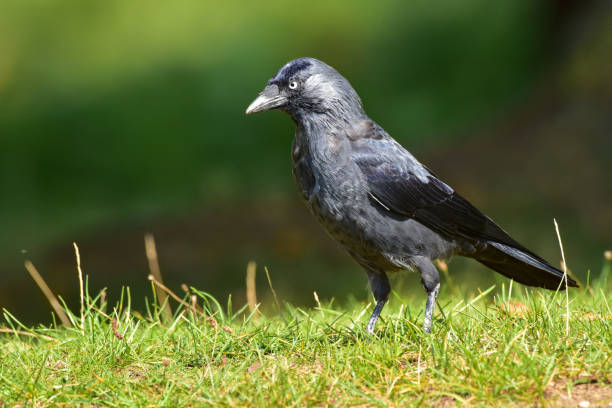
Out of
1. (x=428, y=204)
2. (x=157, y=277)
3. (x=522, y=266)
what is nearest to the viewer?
(x=428, y=204)

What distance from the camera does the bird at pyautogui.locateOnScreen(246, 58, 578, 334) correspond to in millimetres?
4301

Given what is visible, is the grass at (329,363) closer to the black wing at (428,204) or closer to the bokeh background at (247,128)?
the black wing at (428,204)

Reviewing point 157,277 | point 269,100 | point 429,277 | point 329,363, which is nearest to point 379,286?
point 429,277

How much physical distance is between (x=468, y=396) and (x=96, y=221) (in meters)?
7.26

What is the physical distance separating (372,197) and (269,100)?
851 mm

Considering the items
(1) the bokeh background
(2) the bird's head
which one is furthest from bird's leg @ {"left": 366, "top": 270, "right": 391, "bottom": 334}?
(1) the bokeh background

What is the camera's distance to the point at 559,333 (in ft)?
12.1

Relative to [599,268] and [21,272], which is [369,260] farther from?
[21,272]

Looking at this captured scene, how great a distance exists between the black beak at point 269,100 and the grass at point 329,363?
3.99 ft

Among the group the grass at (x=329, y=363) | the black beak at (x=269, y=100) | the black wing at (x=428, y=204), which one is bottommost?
the grass at (x=329, y=363)

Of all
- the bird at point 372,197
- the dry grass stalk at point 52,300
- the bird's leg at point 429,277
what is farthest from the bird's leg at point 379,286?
the dry grass stalk at point 52,300

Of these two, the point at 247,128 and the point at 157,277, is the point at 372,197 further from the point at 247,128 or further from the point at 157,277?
the point at 247,128

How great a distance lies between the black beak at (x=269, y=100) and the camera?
4.56 metres

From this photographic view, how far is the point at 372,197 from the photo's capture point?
432 centimetres
